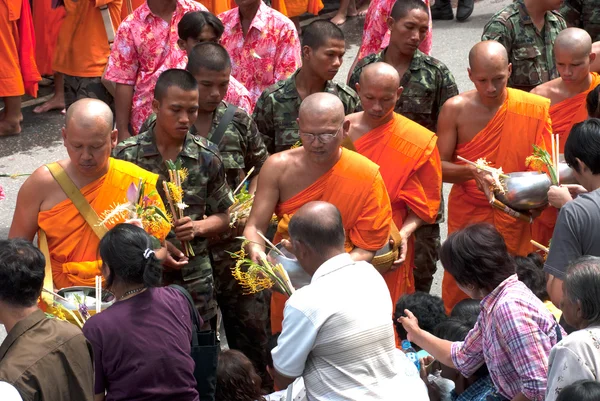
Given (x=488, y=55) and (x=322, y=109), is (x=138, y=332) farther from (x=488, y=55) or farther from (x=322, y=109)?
(x=488, y=55)

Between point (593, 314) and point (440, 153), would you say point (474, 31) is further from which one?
point (593, 314)

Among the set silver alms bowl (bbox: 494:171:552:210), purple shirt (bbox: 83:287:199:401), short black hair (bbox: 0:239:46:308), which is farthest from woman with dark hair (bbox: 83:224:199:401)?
silver alms bowl (bbox: 494:171:552:210)

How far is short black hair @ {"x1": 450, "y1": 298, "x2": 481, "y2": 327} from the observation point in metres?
5.72

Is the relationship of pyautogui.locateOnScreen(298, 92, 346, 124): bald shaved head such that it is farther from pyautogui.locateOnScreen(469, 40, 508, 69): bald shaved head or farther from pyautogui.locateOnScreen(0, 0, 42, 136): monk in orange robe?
pyautogui.locateOnScreen(0, 0, 42, 136): monk in orange robe

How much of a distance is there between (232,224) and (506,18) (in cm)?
331

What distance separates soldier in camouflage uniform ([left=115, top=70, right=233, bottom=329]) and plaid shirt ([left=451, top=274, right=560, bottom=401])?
86.3 inches

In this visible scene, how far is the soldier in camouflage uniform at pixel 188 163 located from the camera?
21.0 feet

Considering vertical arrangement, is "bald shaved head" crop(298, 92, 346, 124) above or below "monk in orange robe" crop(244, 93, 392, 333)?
above

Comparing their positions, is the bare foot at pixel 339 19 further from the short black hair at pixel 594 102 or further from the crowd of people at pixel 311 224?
the short black hair at pixel 594 102

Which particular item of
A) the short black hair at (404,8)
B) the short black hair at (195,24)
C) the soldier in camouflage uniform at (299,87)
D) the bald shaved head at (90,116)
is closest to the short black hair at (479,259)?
the bald shaved head at (90,116)

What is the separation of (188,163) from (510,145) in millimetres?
2358

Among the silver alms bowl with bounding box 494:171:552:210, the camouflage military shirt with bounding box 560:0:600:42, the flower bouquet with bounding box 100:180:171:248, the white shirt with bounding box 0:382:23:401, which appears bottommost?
the camouflage military shirt with bounding box 560:0:600:42

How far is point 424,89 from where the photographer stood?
26.4 feet

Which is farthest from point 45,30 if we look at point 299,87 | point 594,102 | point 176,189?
point 594,102
